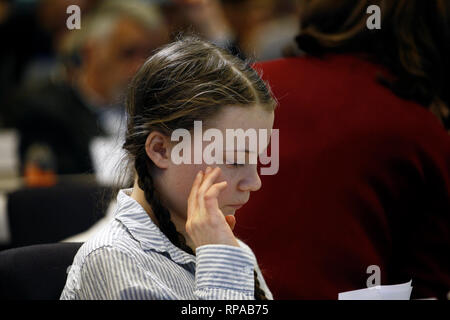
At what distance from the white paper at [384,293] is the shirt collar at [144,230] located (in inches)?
13.4

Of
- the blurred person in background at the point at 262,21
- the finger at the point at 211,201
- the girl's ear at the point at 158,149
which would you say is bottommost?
the finger at the point at 211,201

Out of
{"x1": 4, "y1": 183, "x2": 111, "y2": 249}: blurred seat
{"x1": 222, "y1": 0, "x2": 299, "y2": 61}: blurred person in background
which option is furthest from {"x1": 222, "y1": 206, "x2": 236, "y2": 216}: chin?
{"x1": 222, "y1": 0, "x2": 299, "y2": 61}: blurred person in background

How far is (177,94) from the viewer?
95cm

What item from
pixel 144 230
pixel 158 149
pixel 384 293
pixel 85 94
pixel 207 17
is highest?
pixel 207 17

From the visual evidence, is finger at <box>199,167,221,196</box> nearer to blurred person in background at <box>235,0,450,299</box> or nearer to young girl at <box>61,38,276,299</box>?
young girl at <box>61,38,276,299</box>

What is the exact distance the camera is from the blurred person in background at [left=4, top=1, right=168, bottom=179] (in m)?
2.91

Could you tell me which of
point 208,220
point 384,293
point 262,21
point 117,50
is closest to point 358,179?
point 384,293

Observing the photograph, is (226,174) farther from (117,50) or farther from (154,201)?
(117,50)

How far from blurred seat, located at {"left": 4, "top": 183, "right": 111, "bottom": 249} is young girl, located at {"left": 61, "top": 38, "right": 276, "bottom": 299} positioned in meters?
0.96

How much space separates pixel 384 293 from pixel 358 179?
0.22m

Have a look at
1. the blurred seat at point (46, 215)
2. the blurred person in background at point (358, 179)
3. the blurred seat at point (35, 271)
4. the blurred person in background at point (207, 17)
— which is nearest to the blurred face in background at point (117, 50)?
the blurred person in background at point (207, 17)

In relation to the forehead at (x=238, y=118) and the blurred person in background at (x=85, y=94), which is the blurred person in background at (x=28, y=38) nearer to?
the blurred person in background at (x=85, y=94)

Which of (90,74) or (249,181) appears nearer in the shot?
(249,181)

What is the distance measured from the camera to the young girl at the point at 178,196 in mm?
872
